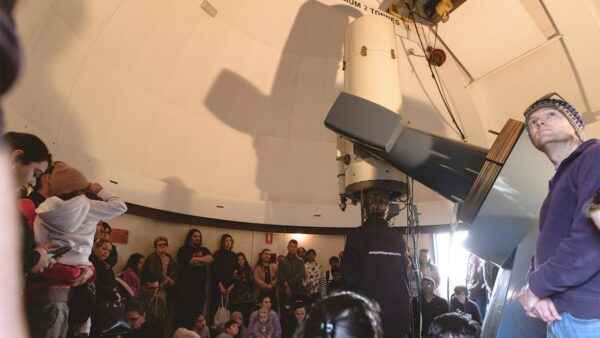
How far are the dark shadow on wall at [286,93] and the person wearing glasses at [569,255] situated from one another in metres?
5.83

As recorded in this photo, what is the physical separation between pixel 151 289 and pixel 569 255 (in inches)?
192

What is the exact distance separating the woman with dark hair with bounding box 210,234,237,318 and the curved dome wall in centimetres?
77

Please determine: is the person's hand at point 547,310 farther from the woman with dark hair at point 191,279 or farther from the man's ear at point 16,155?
the woman with dark hair at point 191,279

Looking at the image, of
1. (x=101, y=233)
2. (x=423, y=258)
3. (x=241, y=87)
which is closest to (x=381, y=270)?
(x=101, y=233)

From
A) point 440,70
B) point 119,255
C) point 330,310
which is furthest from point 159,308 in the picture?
point 440,70

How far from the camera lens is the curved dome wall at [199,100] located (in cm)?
502

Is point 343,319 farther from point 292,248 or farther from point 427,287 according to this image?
point 292,248

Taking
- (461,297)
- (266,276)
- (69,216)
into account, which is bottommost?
(461,297)

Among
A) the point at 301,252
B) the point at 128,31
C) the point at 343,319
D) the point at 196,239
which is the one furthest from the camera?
the point at 301,252

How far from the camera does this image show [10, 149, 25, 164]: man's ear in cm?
162

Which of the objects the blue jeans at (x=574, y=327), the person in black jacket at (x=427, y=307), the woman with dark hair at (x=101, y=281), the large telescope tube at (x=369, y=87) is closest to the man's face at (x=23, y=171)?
the woman with dark hair at (x=101, y=281)

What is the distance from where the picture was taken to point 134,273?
17.2ft

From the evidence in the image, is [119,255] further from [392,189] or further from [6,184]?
[6,184]

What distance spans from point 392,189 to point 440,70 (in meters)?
5.08
